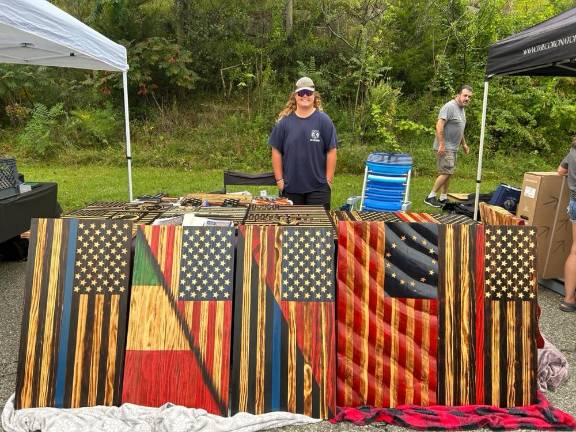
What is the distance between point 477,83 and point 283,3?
595 cm

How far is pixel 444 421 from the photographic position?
247cm

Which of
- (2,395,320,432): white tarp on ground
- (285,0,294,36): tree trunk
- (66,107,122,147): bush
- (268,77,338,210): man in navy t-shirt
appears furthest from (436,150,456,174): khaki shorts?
(285,0,294,36): tree trunk

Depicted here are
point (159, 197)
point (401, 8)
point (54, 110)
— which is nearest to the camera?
point (159, 197)

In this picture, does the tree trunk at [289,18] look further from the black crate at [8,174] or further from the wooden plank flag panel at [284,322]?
the wooden plank flag panel at [284,322]

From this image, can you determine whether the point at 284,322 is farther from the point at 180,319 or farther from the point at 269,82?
the point at 269,82

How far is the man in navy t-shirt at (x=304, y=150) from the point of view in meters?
4.18

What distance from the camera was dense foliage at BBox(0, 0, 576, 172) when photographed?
11.9 m

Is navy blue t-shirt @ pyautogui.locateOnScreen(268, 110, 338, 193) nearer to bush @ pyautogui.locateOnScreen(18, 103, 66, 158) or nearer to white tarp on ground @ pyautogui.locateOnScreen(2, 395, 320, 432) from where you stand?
white tarp on ground @ pyautogui.locateOnScreen(2, 395, 320, 432)

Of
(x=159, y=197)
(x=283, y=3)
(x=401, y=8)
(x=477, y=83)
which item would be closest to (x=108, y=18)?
(x=283, y=3)

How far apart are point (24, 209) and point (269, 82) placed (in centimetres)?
992

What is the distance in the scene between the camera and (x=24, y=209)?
14.4 ft

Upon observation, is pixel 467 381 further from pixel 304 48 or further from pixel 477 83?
pixel 304 48

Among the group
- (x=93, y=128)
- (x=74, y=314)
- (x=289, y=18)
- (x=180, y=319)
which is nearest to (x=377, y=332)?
(x=180, y=319)

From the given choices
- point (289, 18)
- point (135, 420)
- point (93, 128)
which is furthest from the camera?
point (289, 18)
